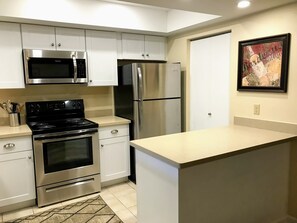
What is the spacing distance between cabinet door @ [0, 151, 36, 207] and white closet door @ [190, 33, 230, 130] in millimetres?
2197

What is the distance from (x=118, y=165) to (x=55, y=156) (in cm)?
86

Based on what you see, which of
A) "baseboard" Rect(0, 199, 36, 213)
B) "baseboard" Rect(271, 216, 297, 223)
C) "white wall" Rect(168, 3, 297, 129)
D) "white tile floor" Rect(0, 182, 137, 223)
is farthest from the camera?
"baseboard" Rect(0, 199, 36, 213)

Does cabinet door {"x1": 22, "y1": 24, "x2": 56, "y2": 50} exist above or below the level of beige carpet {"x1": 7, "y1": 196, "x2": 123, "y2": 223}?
above

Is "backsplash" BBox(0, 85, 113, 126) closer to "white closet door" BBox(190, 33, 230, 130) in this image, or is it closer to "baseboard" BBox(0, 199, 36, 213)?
"baseboard" BBox(0, 199, 36, 213)

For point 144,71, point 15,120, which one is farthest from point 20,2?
point 144,71

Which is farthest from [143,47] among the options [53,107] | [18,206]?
[18,206]

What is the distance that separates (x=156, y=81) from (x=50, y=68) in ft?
4.36

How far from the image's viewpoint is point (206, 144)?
6.60 feet

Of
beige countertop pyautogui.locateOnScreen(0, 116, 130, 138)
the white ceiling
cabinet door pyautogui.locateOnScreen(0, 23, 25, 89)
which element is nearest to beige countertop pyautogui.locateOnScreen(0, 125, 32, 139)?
beige countertop pyautogui.locateOnScreen(0, 116, 130, 138)

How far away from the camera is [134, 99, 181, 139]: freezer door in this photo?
10.6 ft

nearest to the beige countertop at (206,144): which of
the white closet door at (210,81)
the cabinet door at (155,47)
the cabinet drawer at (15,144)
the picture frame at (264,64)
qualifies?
the picture frame at (264,64)

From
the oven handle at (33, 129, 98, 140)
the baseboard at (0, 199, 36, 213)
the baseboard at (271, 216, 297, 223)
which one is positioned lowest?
the baseboard at (0, 199, 36, 213)

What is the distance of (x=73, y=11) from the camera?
9.32 feet

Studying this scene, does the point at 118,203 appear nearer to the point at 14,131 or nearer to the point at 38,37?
the point at 14,131
